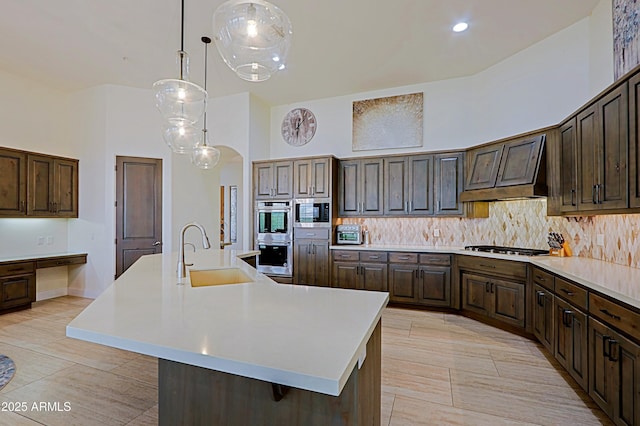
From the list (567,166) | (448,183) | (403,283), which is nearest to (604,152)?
(567,166)

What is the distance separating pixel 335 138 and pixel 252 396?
4885 mm

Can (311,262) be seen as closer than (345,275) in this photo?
No

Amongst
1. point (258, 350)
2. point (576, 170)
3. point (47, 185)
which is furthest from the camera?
point (47, 185)

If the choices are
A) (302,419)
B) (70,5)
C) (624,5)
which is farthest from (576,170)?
(70,5)

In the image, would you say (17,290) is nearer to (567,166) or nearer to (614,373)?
(614,373)

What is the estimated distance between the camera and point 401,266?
187 inches

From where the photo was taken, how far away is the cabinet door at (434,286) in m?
4.51

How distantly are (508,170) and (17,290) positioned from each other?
276 inches

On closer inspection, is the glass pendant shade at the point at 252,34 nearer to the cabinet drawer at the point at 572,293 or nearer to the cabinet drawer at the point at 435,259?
the cabinet drawer at the point at 572,293

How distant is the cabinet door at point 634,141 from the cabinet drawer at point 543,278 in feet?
3.19

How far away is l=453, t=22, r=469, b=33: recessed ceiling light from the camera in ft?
11.9

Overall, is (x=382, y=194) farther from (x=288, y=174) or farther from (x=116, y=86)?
(x=116, y=86)

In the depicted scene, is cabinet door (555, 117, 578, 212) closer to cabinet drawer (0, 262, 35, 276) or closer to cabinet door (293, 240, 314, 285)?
cabinet door (293, 240, 314, 285)

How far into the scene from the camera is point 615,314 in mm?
1966
